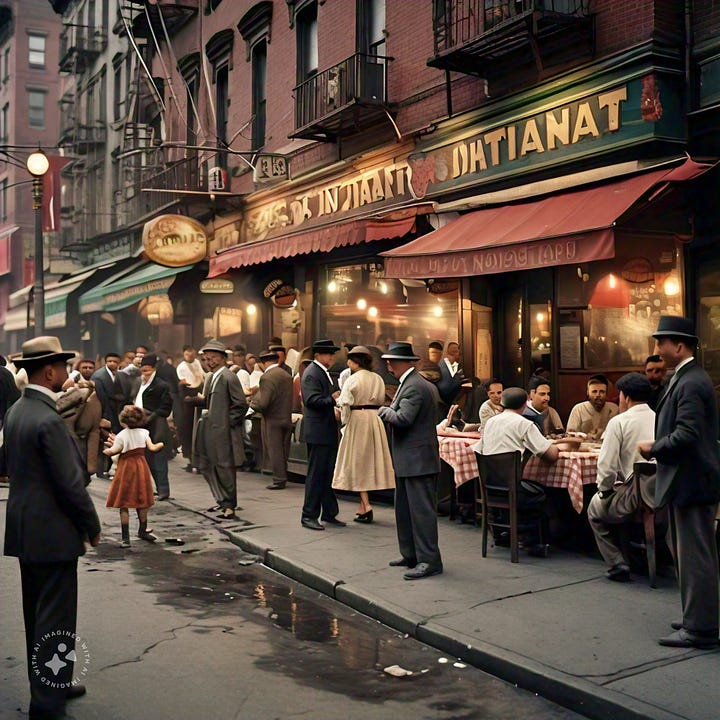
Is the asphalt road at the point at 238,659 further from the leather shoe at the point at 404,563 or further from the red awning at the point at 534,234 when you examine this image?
the red awning at the point at 534,234

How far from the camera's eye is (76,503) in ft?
16.5

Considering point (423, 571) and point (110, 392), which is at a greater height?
point (110, 392)

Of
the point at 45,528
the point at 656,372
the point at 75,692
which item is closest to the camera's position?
the point at 45,528

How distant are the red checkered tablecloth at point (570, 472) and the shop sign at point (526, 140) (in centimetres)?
402

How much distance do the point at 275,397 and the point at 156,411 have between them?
1.91 metres

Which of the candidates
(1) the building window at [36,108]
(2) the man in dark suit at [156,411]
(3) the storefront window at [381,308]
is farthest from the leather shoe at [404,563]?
(1) the building window at [36,108]

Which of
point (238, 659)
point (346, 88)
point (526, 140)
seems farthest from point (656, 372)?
point (346, 88)

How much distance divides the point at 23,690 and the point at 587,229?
715 cm

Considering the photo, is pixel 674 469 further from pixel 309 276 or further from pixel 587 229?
pixel 309 276

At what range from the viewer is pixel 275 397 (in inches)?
553

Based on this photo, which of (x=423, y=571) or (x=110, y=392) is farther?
(x=110, y=392)

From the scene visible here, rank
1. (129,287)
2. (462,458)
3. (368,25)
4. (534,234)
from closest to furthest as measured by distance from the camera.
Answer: (462,458), (534,234), (368,25), (129,287)

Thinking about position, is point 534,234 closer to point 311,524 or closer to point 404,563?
point 311,524

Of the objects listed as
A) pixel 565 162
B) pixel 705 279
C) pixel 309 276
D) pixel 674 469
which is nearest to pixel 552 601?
pixel 674 469
